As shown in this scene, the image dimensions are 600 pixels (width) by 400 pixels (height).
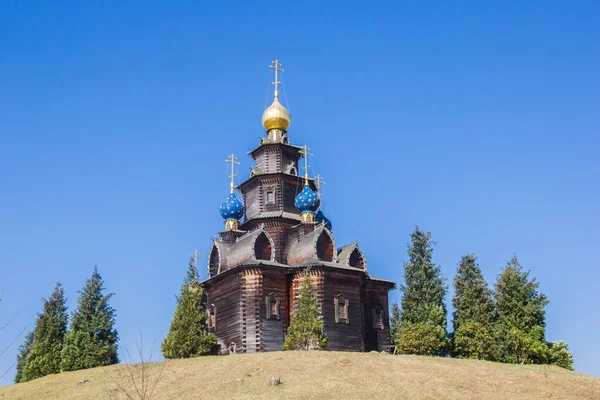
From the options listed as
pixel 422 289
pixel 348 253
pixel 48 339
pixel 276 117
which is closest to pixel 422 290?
pixel 422 289

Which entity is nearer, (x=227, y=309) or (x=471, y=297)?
→ (x=227, y=309)

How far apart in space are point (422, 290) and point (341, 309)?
10.7 meters

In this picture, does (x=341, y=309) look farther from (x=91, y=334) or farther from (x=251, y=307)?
(x=91, y=334)

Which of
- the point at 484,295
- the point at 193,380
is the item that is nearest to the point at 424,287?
the point at 484,295

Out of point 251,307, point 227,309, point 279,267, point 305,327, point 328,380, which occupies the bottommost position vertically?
point 328,380

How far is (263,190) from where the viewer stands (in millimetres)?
Answer: 51906

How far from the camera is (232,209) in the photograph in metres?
51.2

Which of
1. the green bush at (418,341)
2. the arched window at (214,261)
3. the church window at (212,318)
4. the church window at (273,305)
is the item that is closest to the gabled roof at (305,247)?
the church window at (273,305)

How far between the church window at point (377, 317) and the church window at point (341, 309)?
4.53m

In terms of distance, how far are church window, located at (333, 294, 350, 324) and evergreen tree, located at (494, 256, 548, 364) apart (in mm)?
11831

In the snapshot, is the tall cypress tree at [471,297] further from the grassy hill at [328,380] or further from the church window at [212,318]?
the church window at [212,318]

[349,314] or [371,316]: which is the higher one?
[371,316]

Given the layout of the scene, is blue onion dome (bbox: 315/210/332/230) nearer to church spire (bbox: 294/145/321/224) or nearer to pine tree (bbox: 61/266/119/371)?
church spire (bbox: 294/145/321/224)

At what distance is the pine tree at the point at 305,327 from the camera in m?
41.2
